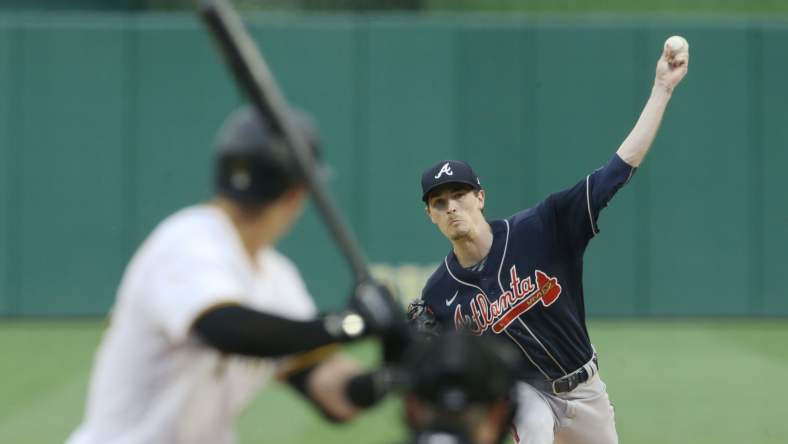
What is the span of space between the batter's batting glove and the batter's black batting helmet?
0.33 m

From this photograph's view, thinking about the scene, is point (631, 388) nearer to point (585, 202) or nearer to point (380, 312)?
point (585, 202)

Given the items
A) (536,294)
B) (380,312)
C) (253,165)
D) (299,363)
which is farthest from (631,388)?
(253,165)

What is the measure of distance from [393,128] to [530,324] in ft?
30.5

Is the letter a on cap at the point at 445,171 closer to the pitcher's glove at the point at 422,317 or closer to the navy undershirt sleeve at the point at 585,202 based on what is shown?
the navy undershirt sleeve at the point at 585,202

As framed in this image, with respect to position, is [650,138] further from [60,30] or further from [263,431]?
[60,30]

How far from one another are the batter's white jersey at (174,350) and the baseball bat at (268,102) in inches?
10.0

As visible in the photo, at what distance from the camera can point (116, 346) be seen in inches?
114

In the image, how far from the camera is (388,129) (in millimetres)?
14992

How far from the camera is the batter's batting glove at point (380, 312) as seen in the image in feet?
9.63

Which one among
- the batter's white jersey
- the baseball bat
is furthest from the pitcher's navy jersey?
the batter's white jersey

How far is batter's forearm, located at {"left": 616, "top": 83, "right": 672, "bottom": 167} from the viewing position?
5367 mm

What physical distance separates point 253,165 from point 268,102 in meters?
0.28

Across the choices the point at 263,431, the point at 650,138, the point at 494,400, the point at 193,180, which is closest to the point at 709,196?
the point at 193,180

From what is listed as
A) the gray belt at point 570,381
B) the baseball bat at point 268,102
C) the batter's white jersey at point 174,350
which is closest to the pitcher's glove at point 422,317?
the gray belt at point 570,381
